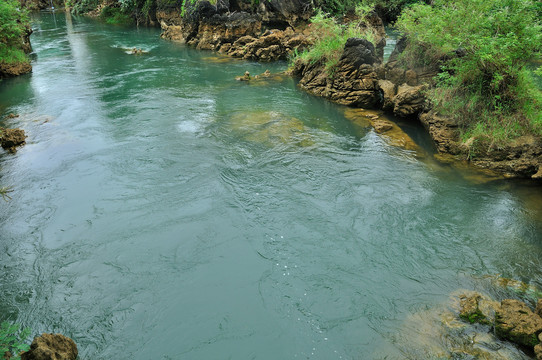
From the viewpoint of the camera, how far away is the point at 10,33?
56.4ft

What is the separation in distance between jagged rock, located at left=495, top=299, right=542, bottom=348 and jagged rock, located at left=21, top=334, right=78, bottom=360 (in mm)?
5310

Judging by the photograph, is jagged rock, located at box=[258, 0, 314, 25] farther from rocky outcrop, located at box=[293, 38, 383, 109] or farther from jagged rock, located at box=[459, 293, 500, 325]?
jagged rock, located at box=[459, 293, 500, 325]

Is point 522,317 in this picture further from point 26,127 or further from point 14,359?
point 26,127

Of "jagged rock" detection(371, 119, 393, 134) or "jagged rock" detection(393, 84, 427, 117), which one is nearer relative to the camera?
"jagged rock" detection(371, 119, 393, 134)

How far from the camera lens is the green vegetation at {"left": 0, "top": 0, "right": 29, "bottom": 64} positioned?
53.4ft

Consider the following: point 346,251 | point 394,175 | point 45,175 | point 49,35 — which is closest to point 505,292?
point 346,251

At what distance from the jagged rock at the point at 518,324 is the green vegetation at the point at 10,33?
1976cm

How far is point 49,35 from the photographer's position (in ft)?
91.0

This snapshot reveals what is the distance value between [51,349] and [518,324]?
18.2ft

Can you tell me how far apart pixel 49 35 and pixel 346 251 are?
2999cm

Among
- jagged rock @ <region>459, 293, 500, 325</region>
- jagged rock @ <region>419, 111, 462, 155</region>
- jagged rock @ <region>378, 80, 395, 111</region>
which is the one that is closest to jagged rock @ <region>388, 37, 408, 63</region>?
jagged rock @ <region>378, 80, 395, 111</region>

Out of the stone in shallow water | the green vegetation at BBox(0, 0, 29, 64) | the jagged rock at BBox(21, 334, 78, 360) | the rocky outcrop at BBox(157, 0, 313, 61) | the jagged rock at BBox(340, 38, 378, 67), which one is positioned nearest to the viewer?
the jagged rock at BBox(21, 334, 78, 360)

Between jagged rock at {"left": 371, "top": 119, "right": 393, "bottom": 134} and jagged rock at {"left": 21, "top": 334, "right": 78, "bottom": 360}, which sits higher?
jagged rock at {"left": 371, "top": 119, "right": 393, "bottom": 134}

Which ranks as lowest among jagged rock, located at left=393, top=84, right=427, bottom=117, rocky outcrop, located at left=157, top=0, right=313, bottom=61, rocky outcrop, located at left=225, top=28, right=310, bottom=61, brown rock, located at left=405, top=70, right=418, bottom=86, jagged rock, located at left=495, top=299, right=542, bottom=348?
jagged rock, located at left=495, top=299, right=542, bottom=348
